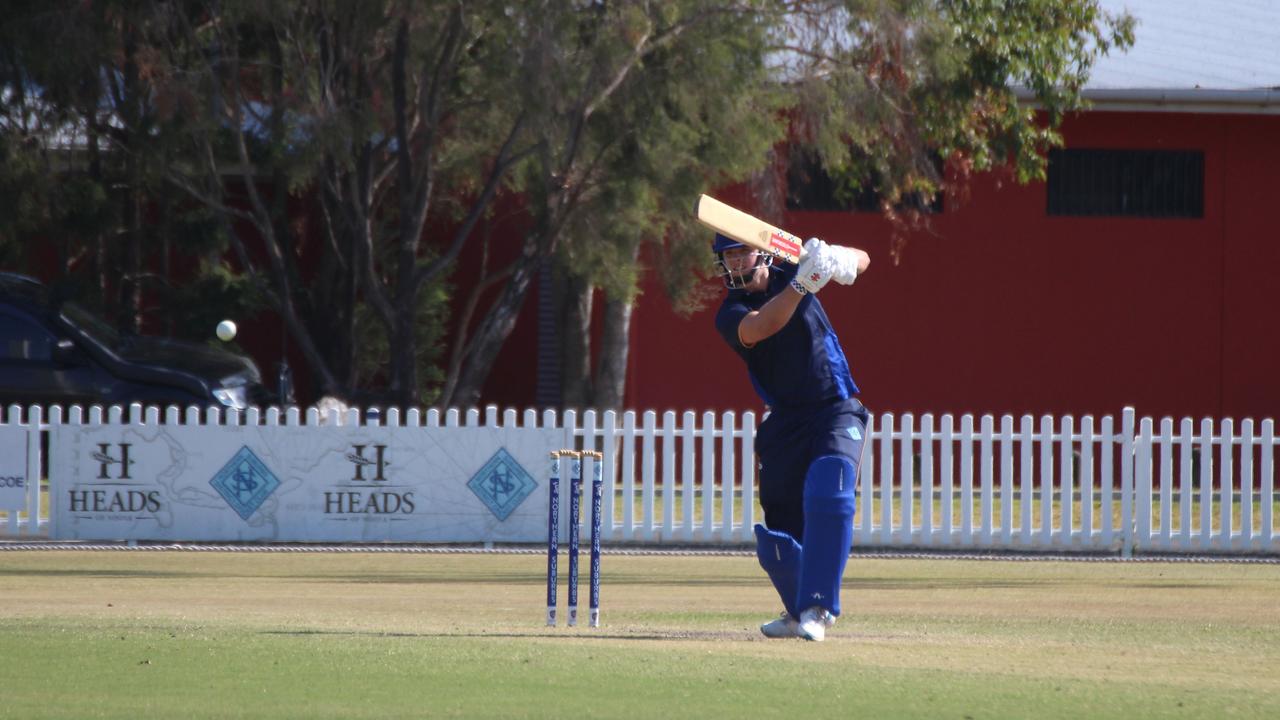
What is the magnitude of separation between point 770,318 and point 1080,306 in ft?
52.1

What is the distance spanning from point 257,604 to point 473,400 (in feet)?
31.0

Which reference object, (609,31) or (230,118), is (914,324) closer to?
(609,31)

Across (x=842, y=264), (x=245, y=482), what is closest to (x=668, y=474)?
(x=245, y=482)

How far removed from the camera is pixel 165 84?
16.8 meters

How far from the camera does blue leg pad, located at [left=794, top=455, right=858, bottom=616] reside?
725cm

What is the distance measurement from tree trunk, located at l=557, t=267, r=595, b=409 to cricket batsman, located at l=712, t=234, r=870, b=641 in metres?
14.2

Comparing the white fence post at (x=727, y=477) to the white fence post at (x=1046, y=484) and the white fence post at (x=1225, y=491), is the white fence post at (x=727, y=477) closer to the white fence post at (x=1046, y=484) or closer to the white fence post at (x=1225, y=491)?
the white fence post at (x=1046, y=484)

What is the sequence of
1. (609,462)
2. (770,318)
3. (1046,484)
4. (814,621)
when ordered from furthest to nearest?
(1046,484) < (609,462) < (814,621) < (770,318)

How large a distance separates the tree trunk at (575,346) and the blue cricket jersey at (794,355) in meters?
14.3

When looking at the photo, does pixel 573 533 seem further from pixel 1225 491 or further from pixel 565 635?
pixel 1225 491

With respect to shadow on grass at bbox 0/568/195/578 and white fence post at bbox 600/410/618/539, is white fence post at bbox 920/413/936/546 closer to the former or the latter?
white fence post at bbox 600/410/618/539

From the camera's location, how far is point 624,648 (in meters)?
7.13

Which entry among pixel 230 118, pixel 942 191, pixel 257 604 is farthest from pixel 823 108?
pixel 257 604

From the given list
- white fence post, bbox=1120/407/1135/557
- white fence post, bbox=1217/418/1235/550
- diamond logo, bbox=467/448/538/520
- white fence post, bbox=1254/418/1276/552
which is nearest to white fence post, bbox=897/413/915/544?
white fence post, bbox=1120/407/1135/557
